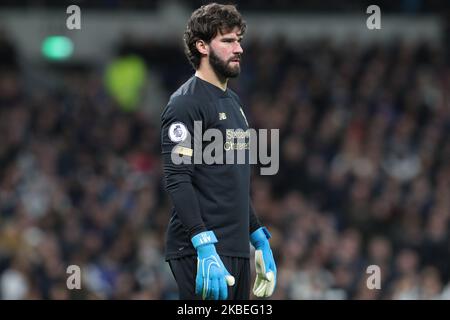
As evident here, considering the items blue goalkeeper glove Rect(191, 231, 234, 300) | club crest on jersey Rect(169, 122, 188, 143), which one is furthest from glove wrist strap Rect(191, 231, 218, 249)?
club crest on jersey Rect(169, 122, 188, 143)

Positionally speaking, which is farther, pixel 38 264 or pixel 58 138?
pixel 58 138

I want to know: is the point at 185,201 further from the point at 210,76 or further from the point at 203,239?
the point at 210,76

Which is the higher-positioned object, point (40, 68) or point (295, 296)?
point (40, 68)

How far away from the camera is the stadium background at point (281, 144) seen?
12.0 m

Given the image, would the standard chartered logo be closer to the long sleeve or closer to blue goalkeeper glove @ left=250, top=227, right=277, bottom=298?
the long sleeve

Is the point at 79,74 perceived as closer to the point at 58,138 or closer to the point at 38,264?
the point at 58,138

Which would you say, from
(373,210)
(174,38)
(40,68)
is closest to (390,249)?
(373,210)

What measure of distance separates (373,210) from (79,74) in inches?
244

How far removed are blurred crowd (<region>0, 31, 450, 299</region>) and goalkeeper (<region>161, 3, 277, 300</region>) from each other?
4.03 metres

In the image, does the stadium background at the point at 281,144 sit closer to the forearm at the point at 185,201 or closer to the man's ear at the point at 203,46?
the forearm at the point at 185,201

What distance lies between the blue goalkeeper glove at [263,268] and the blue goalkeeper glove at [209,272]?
48 cm

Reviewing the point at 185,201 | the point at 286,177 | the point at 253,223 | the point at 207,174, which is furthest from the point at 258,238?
the point at 286,177

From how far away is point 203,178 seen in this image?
567cm
